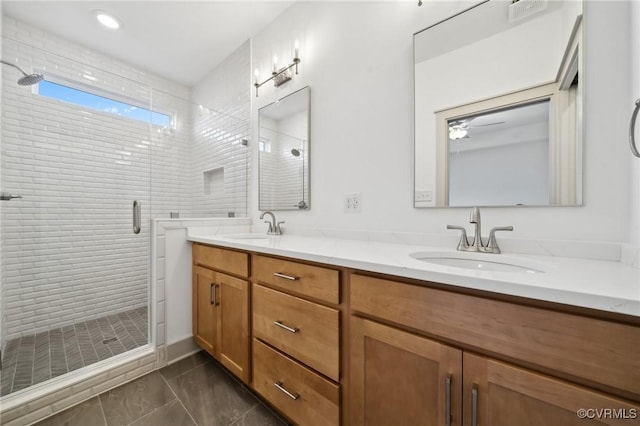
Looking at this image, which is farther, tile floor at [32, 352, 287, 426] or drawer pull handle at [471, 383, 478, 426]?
tile floor at [32, 352, 287, 426]

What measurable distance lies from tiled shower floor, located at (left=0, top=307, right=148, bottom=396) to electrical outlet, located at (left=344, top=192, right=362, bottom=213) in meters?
1.71

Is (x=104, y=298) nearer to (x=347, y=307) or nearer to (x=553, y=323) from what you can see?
(x=347, y=307)

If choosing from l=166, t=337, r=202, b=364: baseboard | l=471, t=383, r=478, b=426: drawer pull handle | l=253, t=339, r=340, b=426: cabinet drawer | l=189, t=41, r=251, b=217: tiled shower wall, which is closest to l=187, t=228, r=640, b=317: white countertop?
l=471, t=383, r=478, b=426: drawer pull handle

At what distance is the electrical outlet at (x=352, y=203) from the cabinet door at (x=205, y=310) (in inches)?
38.0

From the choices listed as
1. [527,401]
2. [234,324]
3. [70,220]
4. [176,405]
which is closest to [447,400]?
[527,401]

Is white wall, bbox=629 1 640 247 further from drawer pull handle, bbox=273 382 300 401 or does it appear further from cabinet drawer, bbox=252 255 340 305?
drawer pull handle, bbox=273 382 300 401

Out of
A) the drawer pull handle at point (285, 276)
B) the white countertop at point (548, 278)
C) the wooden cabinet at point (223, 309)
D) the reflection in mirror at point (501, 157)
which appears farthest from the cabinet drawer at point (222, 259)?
the reflection in mirror at point (501, 157)

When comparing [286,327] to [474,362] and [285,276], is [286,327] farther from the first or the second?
[474,362]

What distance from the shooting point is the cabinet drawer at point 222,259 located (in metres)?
1.32

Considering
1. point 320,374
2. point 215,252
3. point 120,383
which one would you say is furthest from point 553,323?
point 120,383

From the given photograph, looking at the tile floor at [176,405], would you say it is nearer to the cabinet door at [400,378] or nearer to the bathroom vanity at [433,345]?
the bathroom vanity at [433,345]

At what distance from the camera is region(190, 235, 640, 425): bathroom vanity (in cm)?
49

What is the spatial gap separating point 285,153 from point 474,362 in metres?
1.75

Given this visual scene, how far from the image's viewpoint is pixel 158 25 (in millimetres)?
2066
